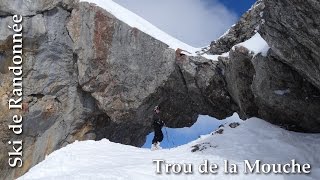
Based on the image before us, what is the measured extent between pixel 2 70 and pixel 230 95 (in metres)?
15.8

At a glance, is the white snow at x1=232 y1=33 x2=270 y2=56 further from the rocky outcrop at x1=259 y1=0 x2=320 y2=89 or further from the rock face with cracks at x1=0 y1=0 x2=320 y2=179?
the rock face with cracks at x1=0 y1=0 x2=320 y2=179

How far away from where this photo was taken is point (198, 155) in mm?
16516

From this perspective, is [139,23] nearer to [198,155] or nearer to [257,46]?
[257,46]

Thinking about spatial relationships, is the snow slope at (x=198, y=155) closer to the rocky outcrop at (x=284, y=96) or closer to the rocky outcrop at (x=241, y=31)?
the rocky outcrop at (x=284, y=96)

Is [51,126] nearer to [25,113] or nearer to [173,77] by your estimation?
[25,113]

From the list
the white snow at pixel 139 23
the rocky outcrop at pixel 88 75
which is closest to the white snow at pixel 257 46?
the rocky outcrop at pixel 88 75

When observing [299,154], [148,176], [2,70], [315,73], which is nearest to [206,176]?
[148,176]

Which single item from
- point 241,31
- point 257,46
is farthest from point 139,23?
point 257,46

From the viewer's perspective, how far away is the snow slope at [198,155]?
13.6 m

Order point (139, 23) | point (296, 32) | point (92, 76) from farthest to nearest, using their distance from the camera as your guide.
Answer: point (139, 23)
point (92, 76)
point (296, 32)

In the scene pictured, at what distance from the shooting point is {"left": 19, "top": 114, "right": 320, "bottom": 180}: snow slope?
44.6ft

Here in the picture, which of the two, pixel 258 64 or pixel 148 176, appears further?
pixel 258 64

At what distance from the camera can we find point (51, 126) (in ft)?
94.5

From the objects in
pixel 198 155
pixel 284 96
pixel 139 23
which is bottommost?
pixel 198 155
